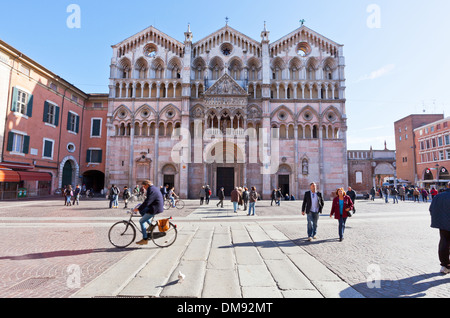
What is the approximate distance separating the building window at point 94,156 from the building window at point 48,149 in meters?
4.73

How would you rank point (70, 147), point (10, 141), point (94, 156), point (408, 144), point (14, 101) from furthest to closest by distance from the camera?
point (408, 144) < point (94, 156) < point (70, 147) < point (14, 101) < point (10, 141)

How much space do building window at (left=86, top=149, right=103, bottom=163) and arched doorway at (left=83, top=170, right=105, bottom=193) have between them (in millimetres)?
2183

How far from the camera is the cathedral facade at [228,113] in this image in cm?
2973

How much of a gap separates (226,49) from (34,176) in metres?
28.6

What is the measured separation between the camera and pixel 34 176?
2573cm

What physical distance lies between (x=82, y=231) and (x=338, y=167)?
29062 mm

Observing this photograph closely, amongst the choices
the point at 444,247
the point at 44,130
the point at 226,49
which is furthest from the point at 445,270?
the point at 44,130

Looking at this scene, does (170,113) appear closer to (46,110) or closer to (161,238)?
(46,110)

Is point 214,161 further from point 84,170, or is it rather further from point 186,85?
point 84,170

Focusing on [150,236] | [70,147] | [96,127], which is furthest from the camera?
[96,127]

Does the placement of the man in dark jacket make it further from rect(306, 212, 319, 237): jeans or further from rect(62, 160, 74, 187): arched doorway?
rect(62, 160, 74, 187): arched doorway

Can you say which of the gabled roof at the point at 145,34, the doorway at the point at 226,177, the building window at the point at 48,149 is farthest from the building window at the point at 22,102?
the doorway at the point at 226,177

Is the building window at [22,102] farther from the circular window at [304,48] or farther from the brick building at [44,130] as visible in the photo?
the circular window at [304,48]

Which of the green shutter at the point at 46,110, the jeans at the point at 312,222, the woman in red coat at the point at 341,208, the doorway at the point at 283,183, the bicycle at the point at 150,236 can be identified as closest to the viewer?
the bicycle at the point at 150,236
